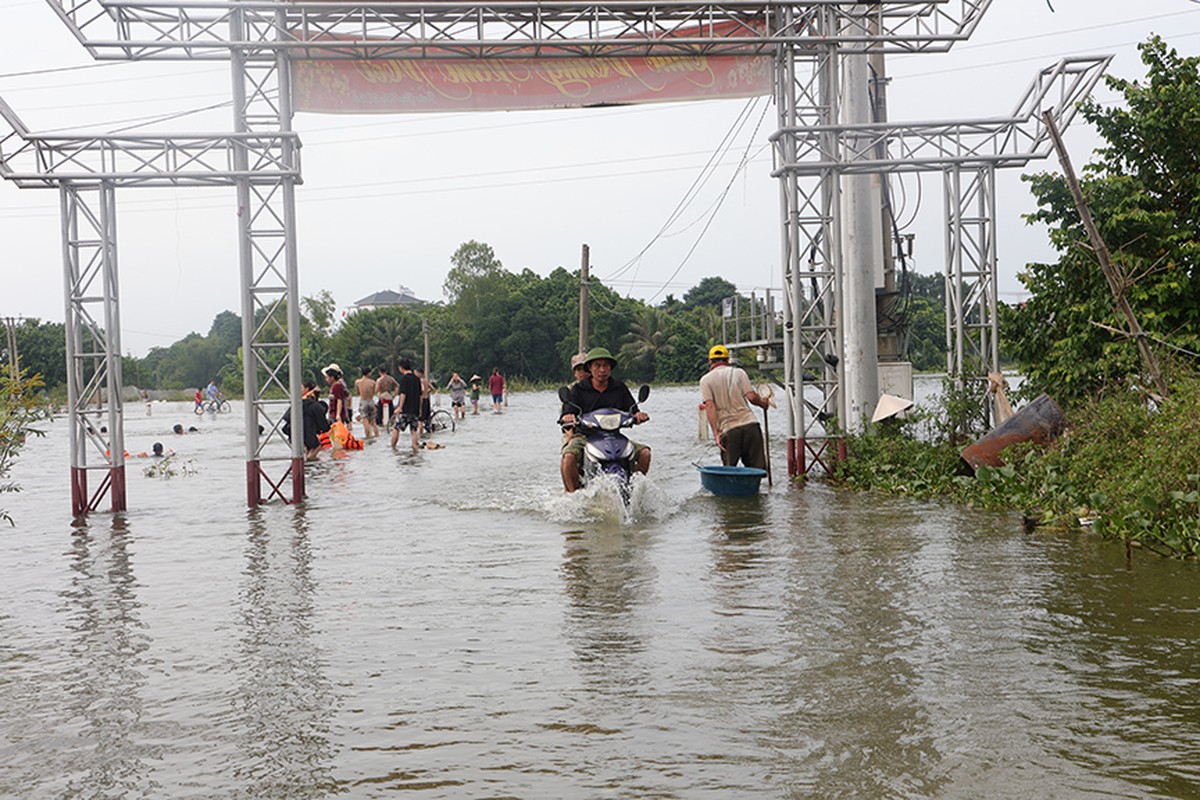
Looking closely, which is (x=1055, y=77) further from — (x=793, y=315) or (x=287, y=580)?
(x=287, y=580)

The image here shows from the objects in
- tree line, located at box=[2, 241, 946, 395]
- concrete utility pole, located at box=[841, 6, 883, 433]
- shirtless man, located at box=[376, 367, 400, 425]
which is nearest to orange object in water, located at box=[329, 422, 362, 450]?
shirtless man, located at box=[376, 367, 400, 425]

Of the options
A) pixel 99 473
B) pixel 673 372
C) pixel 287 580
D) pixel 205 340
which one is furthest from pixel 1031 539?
pixel 205 340

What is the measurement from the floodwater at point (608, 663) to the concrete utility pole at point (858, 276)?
8.46m

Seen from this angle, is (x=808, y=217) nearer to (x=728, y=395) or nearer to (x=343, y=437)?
(x=728, y=395)

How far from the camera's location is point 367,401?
33219 millimetres

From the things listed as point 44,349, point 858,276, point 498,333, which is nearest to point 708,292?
point 498,333

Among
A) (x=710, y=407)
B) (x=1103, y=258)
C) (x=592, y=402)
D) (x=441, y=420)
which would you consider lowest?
(x=441, y=420)

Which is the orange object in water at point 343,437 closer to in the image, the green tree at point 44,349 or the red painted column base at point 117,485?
the red painted column base at point 117,485

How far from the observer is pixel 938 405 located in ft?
58.5

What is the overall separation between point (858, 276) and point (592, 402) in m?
9.24

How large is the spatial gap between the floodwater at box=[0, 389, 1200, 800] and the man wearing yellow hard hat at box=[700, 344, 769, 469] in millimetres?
2629

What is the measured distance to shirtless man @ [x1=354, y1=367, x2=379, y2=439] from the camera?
32.6 metres

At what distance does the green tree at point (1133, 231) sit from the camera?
16.7 m

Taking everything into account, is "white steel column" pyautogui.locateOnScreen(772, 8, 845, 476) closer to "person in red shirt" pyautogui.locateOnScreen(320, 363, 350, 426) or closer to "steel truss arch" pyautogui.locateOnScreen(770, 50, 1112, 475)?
"steel truss arch" pyautogui.locateOnScreen(770, 50, 1112, 475)
